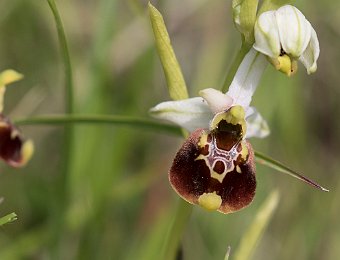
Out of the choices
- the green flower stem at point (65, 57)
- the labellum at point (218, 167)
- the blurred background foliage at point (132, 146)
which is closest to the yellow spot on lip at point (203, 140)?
the labellum at point (218, 167)

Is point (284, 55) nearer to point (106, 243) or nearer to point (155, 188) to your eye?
point (106, 243)

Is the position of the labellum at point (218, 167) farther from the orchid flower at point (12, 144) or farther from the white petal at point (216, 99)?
the orchid flower at point (12, 144)

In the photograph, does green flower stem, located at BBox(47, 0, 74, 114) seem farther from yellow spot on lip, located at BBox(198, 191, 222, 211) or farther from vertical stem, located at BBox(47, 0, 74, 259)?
yellow spot on lip, located at BBox(198, 191, 222, 211)

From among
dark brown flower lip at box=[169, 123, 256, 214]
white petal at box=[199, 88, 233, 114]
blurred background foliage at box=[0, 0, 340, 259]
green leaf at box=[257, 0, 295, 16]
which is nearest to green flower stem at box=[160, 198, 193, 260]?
dark brown flower lip at box=[169, 123, 256, 214]

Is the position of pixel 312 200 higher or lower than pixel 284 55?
lower

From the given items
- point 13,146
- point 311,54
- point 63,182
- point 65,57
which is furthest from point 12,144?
point 311,54

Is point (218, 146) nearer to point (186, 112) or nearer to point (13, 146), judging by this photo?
point (186, 112)

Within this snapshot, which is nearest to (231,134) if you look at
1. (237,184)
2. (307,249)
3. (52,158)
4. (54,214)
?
(237,184)

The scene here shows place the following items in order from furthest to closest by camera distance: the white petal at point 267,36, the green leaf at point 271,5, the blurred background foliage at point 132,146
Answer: the blurred background foliage at point 132,146 → the green leaf at point 271,5 → the white petal at point 267,36
